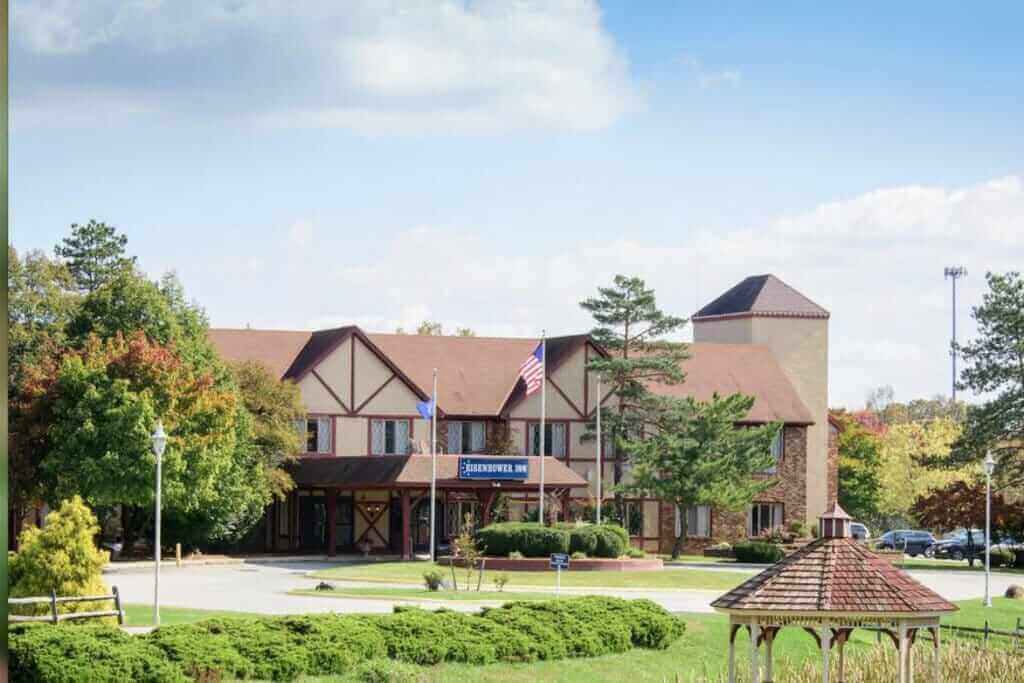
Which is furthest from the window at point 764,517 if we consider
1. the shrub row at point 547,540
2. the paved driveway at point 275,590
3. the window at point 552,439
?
the shrub row at point 547,540

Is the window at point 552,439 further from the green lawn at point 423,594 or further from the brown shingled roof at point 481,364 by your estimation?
the green lawn at point 423,594

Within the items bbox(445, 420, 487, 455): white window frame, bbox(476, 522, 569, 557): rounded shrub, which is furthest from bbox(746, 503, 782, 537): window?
bbox(476, 522, 569, 557): rounded shrub

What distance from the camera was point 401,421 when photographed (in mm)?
66688

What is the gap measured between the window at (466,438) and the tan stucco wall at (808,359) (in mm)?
15649

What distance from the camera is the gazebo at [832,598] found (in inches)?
710

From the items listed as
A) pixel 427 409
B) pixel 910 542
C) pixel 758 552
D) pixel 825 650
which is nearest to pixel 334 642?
pixel 825 650

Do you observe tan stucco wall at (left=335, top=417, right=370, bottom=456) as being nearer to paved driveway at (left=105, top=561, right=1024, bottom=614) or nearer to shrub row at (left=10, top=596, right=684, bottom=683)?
paved driveway at (left=105, top=561, right=1024, bottom=614)

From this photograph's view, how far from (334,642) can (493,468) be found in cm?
3081

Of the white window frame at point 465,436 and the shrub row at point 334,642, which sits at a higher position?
the white window frame at point 465,436

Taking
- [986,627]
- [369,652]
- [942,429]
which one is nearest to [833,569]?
[369,652]

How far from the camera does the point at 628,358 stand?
67.8m

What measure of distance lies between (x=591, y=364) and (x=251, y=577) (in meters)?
22.0

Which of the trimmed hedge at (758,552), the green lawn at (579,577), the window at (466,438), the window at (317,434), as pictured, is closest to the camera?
the green lawn at (579,577)

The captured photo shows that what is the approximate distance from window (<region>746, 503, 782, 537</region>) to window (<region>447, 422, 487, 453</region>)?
12.5 meters
